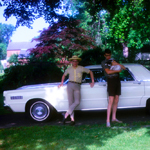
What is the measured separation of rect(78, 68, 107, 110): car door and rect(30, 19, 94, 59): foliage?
10.4m

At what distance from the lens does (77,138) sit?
4.92 metres

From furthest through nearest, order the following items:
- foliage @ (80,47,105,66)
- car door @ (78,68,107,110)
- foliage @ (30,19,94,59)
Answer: foliage @ (30,19,94,59) < foliage @ (80,47,105,66) < car door @ (78,68,107,110)

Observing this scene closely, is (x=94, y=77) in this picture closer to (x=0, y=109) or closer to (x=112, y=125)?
(x=112, y=125)

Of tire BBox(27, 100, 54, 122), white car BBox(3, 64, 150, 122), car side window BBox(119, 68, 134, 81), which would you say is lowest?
tire BBox(27, 100, 54, 122)

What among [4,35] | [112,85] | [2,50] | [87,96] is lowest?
[87,96]

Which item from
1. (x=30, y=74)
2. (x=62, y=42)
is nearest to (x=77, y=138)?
(x=30, y=74)

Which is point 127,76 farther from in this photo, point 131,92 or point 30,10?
point 30,10

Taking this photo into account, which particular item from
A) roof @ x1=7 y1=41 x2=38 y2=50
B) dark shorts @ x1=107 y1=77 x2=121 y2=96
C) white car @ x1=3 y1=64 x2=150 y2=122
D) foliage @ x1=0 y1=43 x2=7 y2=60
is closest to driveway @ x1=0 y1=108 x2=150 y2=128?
white car @ x1=3 y1=64 x2=150 y2=122

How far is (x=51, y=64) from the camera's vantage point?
40.4 ft

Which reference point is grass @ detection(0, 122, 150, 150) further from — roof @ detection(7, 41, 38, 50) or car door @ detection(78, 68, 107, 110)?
roof @ detection(7, 41, 38, 50)

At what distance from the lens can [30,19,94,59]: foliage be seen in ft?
55.9

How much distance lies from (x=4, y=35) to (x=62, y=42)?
299 feet

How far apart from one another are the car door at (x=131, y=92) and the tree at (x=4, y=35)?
95766 mm

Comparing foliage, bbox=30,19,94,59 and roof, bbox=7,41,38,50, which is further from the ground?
roof, bbox=7,41,38,50
